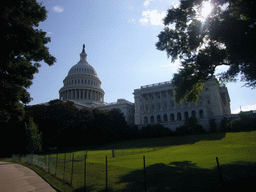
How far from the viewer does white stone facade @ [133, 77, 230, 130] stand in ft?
257

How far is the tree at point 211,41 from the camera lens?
59.1 feet

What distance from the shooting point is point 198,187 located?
923cm

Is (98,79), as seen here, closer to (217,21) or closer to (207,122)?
(207,122)

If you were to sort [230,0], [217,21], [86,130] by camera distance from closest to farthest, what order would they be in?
[230,0]
[217,21]
[86,130]

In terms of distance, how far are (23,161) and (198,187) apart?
29.8 m

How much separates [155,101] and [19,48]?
7707 centimetres

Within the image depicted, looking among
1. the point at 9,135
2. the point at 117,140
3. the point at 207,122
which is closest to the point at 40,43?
the point at 9,135

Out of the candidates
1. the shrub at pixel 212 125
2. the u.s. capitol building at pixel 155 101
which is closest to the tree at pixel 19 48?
the shrub at pixel 212 125

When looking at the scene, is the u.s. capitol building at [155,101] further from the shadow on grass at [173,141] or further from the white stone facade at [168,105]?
the shadow on grass at [173,141]

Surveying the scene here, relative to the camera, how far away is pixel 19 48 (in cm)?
1495

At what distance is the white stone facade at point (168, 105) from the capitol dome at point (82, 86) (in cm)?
3442

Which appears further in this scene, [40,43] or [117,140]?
[117,140]

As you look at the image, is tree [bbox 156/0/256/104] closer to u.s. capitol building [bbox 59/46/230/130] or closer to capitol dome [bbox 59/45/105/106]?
u.s. capitol building [bbox 59/46/230/130]

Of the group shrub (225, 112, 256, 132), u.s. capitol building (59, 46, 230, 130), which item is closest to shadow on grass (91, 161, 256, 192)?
shrub (225, 112, 256, 132)
